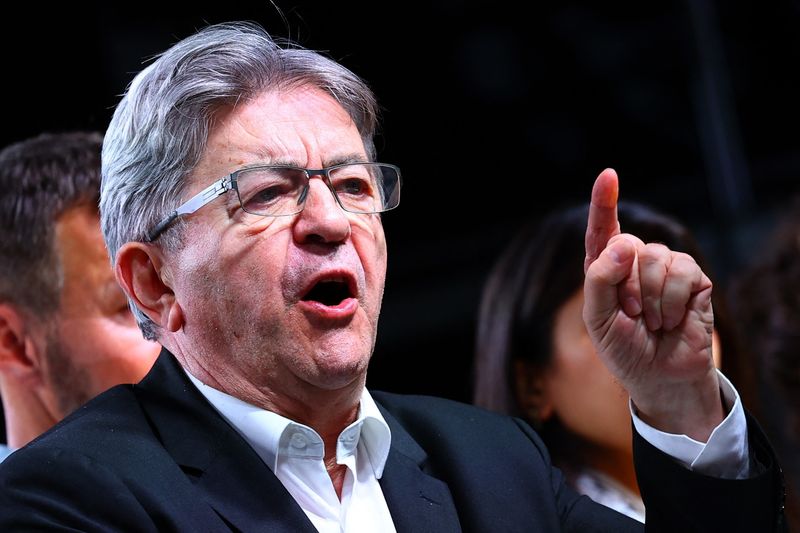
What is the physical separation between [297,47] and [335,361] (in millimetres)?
652

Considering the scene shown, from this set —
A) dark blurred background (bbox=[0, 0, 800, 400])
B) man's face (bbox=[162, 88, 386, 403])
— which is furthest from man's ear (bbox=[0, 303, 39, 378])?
dark blurred background (bbox=[0, 0, 800, 400])

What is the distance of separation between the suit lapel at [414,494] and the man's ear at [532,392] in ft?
2.30

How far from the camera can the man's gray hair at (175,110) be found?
1.69 m

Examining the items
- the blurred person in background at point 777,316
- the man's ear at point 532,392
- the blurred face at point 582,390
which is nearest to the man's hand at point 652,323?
the blurred face at point 582,390

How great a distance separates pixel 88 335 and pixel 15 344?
0.16 metres

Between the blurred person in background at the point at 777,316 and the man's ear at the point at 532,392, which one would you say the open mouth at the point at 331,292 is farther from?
the blurred person in background at the point at 777,316

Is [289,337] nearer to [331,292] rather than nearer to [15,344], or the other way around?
[331,292]

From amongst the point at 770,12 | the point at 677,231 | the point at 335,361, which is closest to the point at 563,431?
the point at 677,231

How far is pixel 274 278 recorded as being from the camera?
1614mm

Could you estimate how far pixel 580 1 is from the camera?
446cm

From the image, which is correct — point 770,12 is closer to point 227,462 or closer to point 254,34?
point 254,34

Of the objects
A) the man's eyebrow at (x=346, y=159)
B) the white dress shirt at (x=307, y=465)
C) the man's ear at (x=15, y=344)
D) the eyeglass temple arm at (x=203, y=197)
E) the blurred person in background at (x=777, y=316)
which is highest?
the eyeglass temple arm at (x=203, y=197)

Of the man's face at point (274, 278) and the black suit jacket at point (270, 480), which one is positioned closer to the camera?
the black suit jacket at point (270, 480)

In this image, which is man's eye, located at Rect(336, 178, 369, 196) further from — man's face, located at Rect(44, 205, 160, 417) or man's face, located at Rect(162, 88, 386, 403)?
man's face, located at Rect(44, 205, 160, 417)
